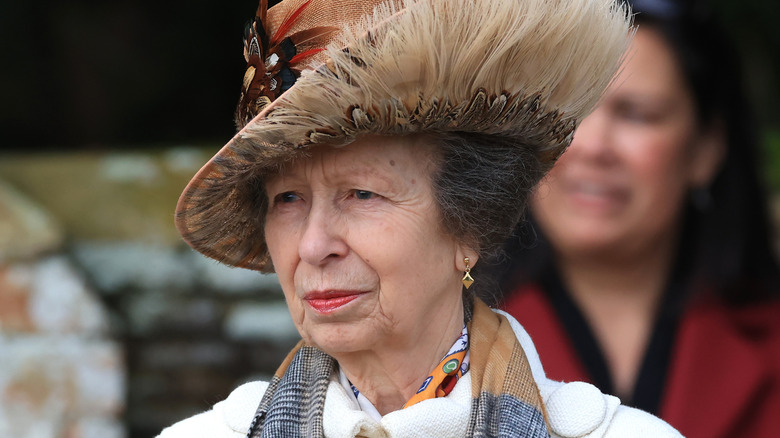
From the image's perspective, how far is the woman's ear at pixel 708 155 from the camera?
3.55m

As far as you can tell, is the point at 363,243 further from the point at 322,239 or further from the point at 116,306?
the point at 116,306

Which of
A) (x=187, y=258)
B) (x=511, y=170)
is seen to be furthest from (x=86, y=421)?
(x=511, y=170)

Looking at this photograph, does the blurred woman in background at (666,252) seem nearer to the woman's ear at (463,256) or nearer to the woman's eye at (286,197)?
the woman's ear at (463,256)

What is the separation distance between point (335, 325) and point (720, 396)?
76.1 inches

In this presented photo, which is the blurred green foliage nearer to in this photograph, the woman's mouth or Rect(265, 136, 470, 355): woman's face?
Rect(265, 136, 470, 355): woman's face

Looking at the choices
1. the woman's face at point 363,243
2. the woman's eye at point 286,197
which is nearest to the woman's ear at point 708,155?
the woman's face at point 363,243

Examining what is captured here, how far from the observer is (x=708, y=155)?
358 cm

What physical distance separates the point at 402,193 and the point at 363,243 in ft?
0.42

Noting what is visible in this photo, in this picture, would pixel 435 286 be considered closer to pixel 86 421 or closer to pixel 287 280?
pixel 287 280

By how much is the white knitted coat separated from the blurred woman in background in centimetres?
130

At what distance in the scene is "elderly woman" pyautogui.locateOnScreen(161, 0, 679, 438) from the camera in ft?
5.64

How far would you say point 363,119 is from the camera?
175cm

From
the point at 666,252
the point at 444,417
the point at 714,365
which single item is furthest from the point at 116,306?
the point at 444,417

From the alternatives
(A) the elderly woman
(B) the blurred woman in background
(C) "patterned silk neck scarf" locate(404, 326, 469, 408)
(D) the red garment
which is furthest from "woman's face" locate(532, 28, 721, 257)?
(C) "patterned silk neck scarf" locate(404, 326, 469, 408)
